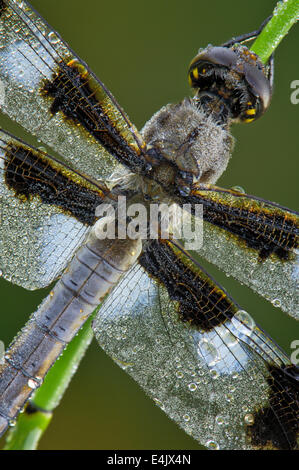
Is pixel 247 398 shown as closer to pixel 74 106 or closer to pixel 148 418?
pixel 74 106

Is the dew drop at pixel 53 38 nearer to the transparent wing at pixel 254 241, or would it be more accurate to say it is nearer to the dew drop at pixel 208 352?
the transparent wing at pixel 254 241

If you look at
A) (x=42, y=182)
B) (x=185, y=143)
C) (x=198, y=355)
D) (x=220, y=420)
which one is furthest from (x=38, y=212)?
(x=220, y=420)

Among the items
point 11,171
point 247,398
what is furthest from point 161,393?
point 11,171

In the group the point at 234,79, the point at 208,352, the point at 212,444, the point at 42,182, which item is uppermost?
the point at 234,79

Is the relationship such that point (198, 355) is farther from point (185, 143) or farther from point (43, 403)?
point (185, 143)

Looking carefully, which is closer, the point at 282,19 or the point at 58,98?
the point at 282,19

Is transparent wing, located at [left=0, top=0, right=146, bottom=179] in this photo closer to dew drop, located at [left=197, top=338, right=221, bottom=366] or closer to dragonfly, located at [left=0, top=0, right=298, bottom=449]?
dragonfly, located at [left=0, top=0, right=298, bottom=449]
